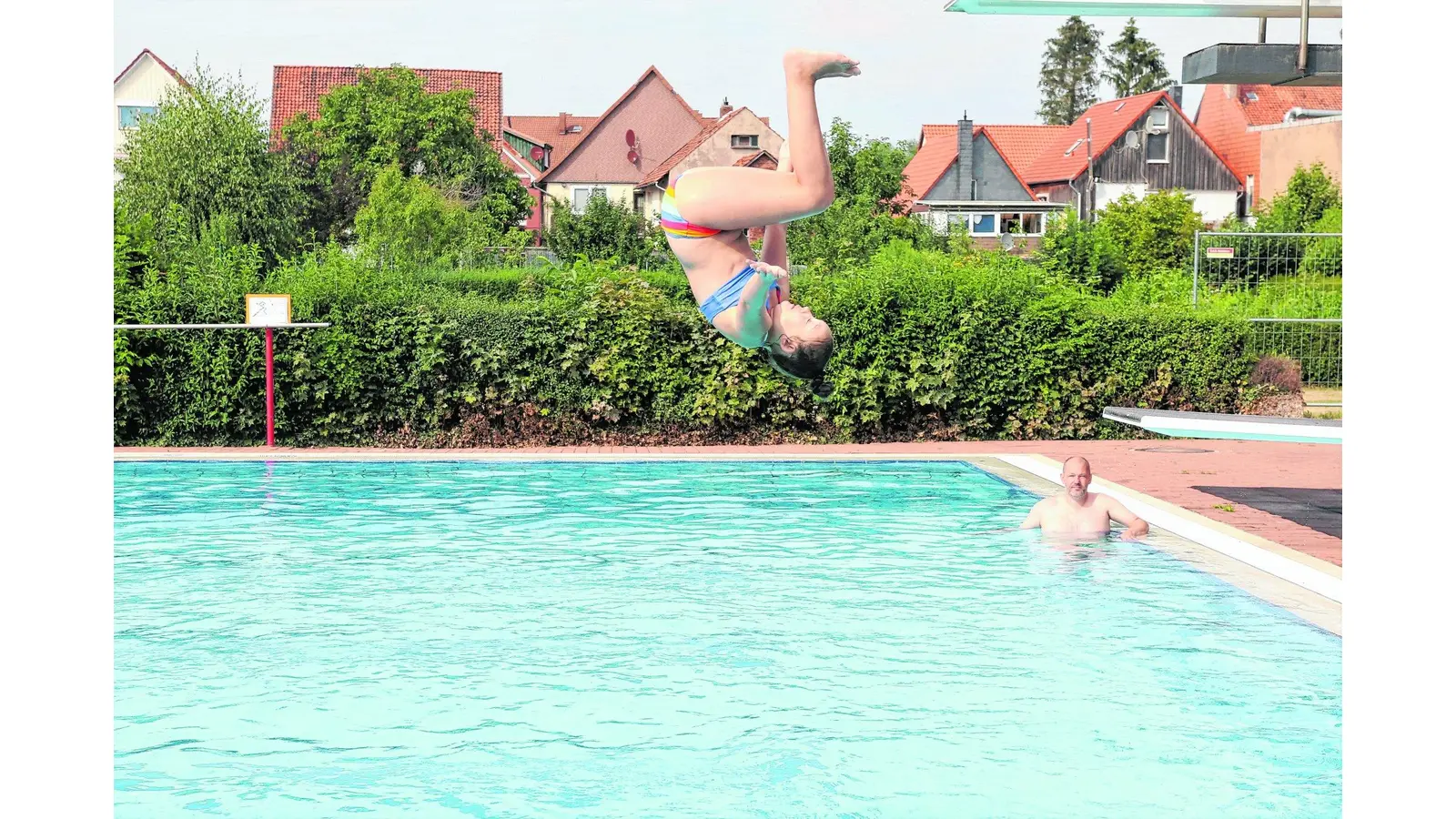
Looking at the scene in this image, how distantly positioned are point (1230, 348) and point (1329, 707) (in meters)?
10.5

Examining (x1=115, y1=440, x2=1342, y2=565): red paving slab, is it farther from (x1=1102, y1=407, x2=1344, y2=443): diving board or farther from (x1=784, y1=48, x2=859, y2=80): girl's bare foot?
(x1=784, y1=48, x2=859, y2=80): girl's bare foot

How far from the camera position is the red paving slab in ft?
38.8

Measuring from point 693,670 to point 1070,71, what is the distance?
64875 millimetres

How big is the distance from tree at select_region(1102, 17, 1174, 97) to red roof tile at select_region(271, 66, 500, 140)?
28804mm

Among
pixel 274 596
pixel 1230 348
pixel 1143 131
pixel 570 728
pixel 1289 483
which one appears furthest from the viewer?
pixel 1143 131

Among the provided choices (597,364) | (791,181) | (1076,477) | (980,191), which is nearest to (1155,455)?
(1076,477)

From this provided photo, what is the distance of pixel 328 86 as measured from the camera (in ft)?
185

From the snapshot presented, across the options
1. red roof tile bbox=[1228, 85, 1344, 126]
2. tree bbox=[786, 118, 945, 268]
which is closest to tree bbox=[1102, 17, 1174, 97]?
red roof tile bbox=[1228, 85, 1344, 126]

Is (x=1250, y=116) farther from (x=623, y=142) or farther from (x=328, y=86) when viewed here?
(x=328, y=86)

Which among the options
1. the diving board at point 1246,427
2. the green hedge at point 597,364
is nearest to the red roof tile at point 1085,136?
the green hedge at point 597,364

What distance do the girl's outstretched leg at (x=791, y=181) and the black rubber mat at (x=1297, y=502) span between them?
634 centimetres
